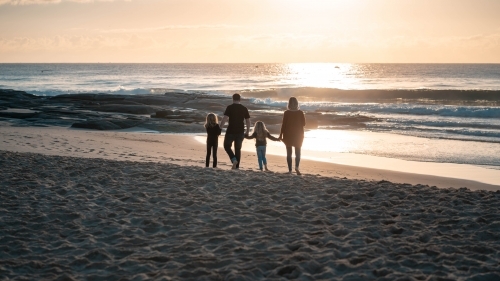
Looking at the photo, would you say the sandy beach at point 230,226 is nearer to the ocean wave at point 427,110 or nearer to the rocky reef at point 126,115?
the rocky reef at point 126,115

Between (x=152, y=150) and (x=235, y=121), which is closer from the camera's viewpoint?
(x=235, y=121)

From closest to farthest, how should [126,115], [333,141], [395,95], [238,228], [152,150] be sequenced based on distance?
1. [238,228]
2. [152,150]
3. [333,141]
4. [126,115]
5. [395,95]

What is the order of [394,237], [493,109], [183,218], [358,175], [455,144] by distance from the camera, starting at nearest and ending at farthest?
[394,237] < [183,218] < [358,175] < [455,144] < [493,109]

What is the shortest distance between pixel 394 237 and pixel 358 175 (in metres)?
6.27

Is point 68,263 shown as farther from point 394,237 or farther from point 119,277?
point 394,237

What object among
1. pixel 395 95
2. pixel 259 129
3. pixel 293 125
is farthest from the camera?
pixel 395 95

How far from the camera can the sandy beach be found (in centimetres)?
560

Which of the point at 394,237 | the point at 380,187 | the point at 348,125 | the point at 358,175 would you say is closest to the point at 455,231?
the point at 394,237

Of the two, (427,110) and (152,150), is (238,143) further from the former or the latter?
(427,110)

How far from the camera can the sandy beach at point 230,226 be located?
5.60 meters

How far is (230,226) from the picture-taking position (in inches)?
275

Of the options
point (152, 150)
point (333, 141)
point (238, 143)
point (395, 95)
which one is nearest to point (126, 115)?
point (333, 141)

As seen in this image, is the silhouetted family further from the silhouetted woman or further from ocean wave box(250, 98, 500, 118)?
ocean wave box(250, 98, 500, 118)

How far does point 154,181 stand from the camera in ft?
32.1
